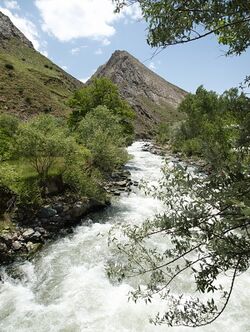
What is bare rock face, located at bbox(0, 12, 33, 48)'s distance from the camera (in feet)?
445

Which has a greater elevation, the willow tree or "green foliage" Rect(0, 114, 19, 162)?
the willow tree

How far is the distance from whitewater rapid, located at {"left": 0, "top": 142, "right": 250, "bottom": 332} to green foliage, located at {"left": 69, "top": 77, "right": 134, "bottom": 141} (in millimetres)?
31734

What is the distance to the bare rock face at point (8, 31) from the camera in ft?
445

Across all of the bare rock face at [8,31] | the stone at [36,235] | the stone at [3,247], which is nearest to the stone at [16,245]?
the stone at [3,247]

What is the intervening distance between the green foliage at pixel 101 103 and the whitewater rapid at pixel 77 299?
31734 mm

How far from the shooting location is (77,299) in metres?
14.5

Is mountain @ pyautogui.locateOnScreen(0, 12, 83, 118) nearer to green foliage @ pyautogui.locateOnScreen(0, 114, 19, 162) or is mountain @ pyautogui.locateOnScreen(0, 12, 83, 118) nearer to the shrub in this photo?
the shrub

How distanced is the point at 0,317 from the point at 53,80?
106m

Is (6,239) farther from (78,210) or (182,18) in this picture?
(182,18)

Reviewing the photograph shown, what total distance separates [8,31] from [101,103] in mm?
110793

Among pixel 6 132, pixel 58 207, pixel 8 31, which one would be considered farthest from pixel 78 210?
pixel 8 31

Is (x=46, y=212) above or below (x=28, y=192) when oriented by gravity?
below

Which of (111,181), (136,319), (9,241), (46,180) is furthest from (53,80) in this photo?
(136,319)

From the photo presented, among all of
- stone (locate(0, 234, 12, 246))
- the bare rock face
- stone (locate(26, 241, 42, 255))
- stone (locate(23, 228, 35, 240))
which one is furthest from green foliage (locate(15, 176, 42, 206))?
the bare rock face
